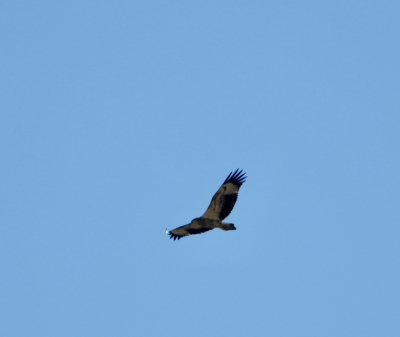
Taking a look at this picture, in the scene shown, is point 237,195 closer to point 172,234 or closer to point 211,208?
point 211,208

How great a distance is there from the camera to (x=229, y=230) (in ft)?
111

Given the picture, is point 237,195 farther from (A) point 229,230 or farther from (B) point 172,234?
(B) point 172,234

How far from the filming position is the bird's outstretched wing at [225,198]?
111 feet

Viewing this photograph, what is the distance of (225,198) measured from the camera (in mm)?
33938

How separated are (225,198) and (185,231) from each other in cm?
264

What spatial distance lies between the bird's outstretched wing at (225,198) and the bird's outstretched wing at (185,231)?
0.95m

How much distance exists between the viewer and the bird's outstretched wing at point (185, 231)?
35125mm

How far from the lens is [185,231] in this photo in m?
35.8

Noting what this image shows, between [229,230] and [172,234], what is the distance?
314 cm

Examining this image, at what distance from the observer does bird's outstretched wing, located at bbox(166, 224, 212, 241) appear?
115 feet

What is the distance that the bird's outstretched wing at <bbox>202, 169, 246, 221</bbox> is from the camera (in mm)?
33906

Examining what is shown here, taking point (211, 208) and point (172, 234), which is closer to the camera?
point (211, 208)

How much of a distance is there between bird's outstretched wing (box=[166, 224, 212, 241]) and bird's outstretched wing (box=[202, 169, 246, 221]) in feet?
3.13

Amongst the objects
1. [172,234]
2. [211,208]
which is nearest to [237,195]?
[211,208]
